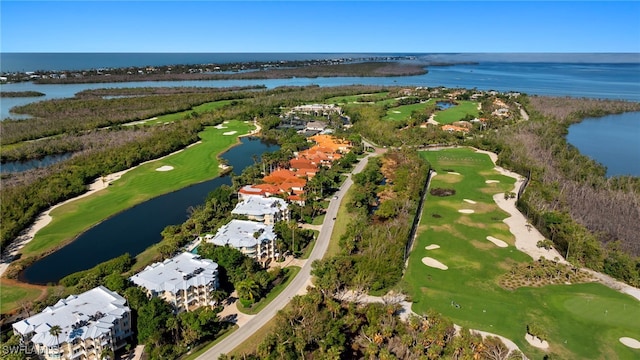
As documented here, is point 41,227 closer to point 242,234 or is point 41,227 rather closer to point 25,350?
point 242,234

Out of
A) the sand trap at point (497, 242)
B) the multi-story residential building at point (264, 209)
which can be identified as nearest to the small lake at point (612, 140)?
the sand trap at point (497, 242)

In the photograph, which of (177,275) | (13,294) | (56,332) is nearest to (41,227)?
(13,294)

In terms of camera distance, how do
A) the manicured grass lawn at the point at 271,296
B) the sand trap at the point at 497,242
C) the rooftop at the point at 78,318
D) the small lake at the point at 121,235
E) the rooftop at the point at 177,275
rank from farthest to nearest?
the sand trap at the point at 497,242
the small lake at the point at 121,235
the manicured grass lawn at the point at 271,296
the rooftop at the point at 177,275
the rooftop at the point at 78,318

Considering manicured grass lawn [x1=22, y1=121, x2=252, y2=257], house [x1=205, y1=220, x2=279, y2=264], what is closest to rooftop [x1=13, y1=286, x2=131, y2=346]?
house [x1=205, y1=220, x2=279, y2=264]

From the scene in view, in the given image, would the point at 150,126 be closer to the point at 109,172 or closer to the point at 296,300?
the point at 109,172

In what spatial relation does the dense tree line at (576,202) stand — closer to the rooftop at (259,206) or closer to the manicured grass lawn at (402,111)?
the manicured grass lawn at (402,111)

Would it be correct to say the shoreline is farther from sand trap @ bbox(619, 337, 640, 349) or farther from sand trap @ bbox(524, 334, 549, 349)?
sand trap @ bbox(619, 337, 640, 349)

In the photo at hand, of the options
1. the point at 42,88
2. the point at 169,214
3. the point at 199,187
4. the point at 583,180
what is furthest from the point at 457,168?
the point at 42,88

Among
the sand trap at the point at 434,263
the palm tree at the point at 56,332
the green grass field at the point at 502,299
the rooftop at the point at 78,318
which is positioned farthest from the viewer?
the sand trap at the point at 434,263
